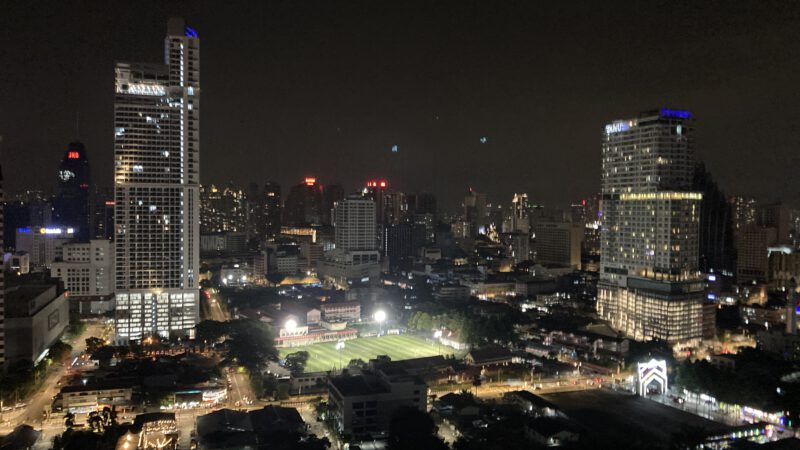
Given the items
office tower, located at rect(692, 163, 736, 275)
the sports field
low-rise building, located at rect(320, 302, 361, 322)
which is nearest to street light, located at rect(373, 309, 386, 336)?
low-rise building, located at rect(320, 302, 361, 322)

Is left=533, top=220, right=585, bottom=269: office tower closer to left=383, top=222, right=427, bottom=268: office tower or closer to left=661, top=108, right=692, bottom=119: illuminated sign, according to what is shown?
left=383, top=222, right=427, bottom=268: office tower

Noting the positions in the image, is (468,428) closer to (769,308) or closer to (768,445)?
(768,445)

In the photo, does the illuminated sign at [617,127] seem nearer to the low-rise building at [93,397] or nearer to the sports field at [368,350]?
the sports field at [368,350]

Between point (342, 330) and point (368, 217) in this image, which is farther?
point (368, 217)

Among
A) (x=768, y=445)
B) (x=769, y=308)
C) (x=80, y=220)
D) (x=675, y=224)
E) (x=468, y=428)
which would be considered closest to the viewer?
(x=768, y=445)

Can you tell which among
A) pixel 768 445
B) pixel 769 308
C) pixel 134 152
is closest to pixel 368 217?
pixel 134 152
